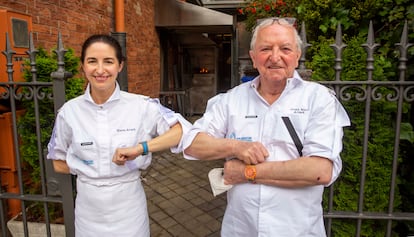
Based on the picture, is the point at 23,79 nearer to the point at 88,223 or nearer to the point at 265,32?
the point at 88,223

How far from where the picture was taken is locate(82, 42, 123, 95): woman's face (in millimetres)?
1722

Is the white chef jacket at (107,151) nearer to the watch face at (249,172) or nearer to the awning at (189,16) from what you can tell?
the watch face at (249,172)

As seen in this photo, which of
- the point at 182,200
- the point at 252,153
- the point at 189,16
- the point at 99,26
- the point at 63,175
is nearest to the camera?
A: the point at 252,153

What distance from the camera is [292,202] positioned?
5.01 ft

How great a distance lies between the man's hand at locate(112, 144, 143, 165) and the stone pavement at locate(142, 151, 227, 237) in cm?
187

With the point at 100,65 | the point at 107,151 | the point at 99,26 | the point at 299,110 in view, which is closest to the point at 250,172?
the point at 299,110

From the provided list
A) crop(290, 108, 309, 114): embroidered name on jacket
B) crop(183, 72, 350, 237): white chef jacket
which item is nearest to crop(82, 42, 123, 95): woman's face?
crop(183, 72, 350, 237): white chef jacket

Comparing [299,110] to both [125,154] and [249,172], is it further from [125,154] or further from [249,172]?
[125,154]

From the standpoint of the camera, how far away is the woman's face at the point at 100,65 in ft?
5.65

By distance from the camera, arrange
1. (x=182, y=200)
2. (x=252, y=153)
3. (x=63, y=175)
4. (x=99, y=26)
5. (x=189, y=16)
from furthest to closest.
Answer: (x=189, y=16) → (x=99, y=26) → (x=182, y=200) → (x=63, y=175) → (x=252, y=153)

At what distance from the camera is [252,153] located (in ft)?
4.90

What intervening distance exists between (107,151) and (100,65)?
46cm

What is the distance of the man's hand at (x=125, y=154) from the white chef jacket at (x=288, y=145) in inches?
19.9

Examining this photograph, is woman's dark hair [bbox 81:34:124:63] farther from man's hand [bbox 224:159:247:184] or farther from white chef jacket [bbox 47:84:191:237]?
man's hand [bbox 224:159:247:184]
